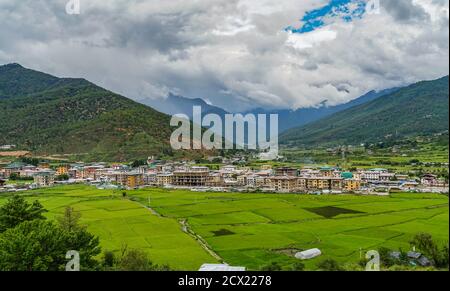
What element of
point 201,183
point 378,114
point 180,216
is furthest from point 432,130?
point 180,216

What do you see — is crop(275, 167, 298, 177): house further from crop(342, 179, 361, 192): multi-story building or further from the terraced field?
the terraced field

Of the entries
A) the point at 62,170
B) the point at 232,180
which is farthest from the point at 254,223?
the point at 62,170

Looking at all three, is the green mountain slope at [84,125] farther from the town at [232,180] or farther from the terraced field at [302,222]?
the terraced field at [302,222]

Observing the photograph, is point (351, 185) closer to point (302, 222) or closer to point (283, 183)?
Result: point (283, 183)

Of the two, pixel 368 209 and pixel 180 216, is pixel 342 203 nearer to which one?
pixel 368 209

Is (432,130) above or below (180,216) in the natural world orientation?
above
